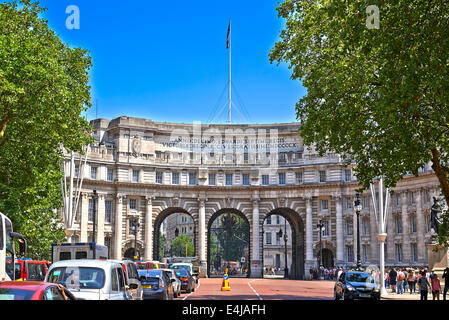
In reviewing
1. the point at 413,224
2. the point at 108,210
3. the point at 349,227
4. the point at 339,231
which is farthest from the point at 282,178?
the point at 108,210

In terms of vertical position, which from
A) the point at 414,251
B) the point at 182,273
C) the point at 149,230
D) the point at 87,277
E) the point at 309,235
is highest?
the point at 149,230

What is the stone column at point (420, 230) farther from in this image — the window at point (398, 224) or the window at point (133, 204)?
the window at point (133, 204)

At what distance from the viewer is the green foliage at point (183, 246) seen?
468 ft

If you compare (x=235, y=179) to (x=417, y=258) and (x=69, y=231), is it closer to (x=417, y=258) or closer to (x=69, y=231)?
(x=417, y=258)

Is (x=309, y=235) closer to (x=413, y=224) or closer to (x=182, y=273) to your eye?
(x=413, y=224)

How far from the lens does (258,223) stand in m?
80.9

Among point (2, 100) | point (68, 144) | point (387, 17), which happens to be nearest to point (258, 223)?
point (68, 144)

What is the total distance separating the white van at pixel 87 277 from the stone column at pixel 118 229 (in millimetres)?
60048

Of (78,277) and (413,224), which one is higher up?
(413,224)

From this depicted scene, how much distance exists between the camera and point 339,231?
76.4 metres

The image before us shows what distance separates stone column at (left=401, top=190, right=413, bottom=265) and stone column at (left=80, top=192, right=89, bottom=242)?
1501 inches

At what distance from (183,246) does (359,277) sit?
4462 inches

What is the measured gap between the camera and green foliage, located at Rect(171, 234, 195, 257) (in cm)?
14256

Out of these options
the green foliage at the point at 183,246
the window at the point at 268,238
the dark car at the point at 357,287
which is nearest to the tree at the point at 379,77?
the dark car at the point at 357,287
